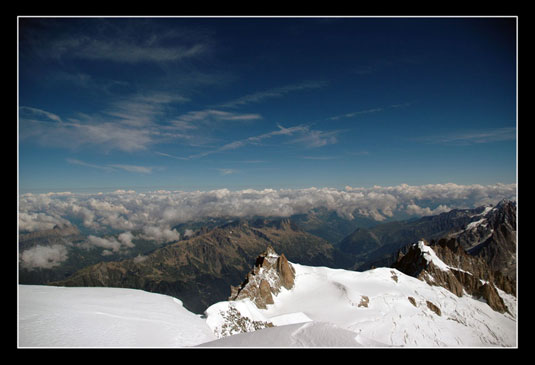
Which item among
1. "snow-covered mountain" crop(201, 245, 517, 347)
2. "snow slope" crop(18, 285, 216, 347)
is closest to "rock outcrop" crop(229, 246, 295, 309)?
"snow-covered mountain" crop(201, 245, 517, 347)

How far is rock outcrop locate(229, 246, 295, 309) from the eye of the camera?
42.8 m

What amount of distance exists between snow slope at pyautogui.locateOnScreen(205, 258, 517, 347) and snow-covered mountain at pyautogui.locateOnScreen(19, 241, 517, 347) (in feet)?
0.62

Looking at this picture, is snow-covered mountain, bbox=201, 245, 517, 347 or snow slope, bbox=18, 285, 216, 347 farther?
snow-covered mountain, bbox=201, 245, 517, 347

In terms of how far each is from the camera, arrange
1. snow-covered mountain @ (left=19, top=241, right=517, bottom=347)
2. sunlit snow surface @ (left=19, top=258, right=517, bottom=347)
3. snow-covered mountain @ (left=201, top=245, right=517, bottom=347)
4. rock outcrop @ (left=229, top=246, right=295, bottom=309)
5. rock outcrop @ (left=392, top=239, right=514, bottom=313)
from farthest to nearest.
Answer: rock outcrop @ (left=392, top=239, right=514, bottom=313)
rock outcrop @ (left=229, top=246, right=295, bottom=309)
snow-covered mountain @ (left=201, top=245, right=517, bottom=347)
snow-covered mountain @ (left=19, top=241, right=517, bottom=347)
sunlit snow surface @ (left=19, top=258, right=517, bottom=347)

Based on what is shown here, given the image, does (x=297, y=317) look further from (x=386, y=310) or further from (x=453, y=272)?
(x=453, y=272)

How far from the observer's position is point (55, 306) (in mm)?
8797

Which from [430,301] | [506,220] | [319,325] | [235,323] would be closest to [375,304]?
[430,301]

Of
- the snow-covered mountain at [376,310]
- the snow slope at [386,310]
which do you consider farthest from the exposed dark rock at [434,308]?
the snow slope at [386,310]

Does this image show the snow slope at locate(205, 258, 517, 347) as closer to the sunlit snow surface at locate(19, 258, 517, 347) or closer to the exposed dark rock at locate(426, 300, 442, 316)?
the sunlit snow surface at locate(19, 258, 517, 347)

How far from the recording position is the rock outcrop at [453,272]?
62.2 meters

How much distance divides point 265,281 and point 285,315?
45.1 feet

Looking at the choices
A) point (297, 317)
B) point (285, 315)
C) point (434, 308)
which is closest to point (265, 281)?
point (285, 315)
